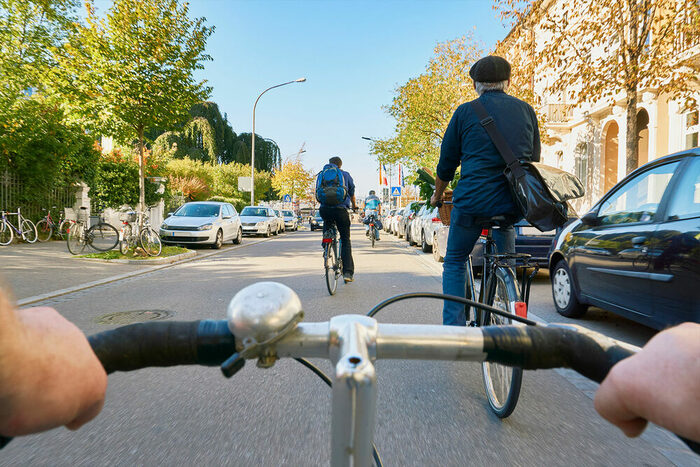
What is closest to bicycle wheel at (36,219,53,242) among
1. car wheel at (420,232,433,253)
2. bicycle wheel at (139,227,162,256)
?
bicycle wheel at (139,227,162,256)

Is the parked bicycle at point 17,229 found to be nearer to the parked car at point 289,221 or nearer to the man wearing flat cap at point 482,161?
the man wearing flat cap at point 482,161

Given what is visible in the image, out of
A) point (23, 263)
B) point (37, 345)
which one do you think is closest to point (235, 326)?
point (37, 345)

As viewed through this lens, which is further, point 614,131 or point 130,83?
point 614,131

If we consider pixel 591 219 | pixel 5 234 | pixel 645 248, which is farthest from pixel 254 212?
pixel 645 248

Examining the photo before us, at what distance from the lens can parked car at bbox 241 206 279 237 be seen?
80.5 feet

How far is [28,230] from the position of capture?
14.9 metres

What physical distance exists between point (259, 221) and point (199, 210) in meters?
7.87

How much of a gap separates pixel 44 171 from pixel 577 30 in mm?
15712

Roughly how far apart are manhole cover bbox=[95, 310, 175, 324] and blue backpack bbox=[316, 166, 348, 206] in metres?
2.64

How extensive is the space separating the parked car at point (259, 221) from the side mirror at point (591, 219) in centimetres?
2045

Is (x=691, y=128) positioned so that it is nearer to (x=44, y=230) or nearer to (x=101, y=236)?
(x=101, y=236)

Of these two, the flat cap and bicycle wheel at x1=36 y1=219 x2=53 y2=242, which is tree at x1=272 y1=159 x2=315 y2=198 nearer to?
bicycle wheel at x1=36 y1=219 x2=53 y2=242

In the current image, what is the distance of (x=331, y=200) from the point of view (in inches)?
287

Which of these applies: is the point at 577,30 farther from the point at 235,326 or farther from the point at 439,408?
the point at 235,326
